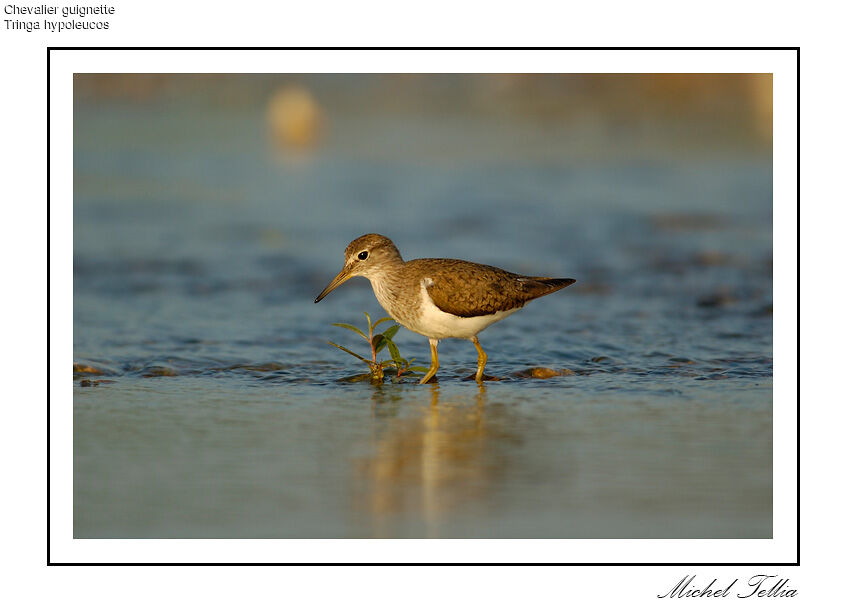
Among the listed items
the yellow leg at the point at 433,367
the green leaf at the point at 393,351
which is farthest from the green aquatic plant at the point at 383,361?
the yellow leg at the point at 433,367

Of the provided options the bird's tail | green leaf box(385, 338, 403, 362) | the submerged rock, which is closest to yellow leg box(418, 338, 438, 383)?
green leaf box(385, 338, 403, 362)

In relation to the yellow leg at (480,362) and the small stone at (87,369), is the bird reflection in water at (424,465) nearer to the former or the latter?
the yellow leg at (480,362)

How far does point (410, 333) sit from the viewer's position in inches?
456

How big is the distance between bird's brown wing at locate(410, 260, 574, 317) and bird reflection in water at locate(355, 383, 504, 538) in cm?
110

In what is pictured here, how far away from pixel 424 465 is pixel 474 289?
3.01 metres

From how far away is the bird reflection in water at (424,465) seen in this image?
6.09 meters

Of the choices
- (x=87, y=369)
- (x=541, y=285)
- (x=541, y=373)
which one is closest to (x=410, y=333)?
(x=541, y=285)

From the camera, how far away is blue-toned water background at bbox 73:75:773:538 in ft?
21.1

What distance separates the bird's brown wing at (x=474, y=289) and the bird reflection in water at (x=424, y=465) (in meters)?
1.10

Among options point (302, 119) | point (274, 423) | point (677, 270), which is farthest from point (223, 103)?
point (274, 423)

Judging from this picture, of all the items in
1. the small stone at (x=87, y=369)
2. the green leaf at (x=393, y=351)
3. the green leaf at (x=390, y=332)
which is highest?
the green leaf at (x=390, y=332)

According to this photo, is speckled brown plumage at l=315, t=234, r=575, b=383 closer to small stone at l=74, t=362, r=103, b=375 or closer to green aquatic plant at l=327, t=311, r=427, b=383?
green aquatic plant at l=327, t=311, r=427, b=383

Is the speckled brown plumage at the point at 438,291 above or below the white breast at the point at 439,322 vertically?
above

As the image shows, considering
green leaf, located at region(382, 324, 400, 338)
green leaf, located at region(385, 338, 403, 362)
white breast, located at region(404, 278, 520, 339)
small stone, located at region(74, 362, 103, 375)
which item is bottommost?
small stone, located at region(74, 362, 103, 375)
